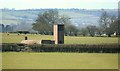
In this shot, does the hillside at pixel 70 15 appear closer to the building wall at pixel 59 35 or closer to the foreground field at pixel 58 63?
the building wall at pixel 59 35

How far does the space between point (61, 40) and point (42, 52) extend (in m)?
8.31

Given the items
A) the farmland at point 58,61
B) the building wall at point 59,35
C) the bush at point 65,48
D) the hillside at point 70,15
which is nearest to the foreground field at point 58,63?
the farmland at point 58,61

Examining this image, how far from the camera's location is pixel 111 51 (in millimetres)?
25969

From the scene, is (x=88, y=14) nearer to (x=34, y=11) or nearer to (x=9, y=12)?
(x=34, y=11)

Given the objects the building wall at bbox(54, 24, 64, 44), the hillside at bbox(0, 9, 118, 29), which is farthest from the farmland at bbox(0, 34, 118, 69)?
the hillside at bbox(0, 9, 118, 29)

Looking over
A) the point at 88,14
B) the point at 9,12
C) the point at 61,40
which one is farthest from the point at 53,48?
the point at 88,14

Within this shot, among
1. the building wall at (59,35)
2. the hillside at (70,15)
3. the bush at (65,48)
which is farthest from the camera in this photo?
the hillside at (70,15)

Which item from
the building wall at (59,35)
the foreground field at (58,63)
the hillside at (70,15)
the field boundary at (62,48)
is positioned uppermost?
the hillside at (70,15)

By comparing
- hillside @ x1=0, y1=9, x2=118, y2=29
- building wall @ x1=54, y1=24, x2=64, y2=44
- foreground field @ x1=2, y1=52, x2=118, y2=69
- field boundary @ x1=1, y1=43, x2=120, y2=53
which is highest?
hillside @ x1=0, y1=9, x2=118, y2=29

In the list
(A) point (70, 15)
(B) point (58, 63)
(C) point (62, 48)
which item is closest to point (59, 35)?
(C) point (62, 48)

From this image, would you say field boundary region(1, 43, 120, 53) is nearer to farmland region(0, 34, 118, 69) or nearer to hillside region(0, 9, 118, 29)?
farmland region(0, 34, 118, 69)

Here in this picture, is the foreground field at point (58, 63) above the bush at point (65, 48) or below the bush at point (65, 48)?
below

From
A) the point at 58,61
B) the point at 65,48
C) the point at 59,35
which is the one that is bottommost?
the point at 58,61

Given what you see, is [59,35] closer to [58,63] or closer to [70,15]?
[58,63]
